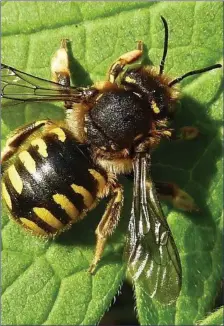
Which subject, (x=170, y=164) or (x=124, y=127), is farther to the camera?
(x=170, y=164)

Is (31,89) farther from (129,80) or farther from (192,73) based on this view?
(192,73)

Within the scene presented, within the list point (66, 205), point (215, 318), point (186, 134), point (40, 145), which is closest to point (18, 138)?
point (40, 145)

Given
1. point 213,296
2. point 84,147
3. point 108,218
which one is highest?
point 84,147

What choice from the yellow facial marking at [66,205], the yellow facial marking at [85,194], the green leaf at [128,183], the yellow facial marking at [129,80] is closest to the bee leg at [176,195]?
the green leaf at [128,183]

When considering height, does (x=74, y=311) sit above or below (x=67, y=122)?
below

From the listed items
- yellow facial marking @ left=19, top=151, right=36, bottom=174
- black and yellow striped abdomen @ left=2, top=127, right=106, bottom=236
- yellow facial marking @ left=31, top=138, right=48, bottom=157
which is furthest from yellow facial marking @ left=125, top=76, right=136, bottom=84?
yellow facial marking @ left=19, top=151, right=36, bottom=174

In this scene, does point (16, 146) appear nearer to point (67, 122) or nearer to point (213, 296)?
point (67, 122)

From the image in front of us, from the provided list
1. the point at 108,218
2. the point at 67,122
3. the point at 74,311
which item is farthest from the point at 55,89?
the point at 74,311
